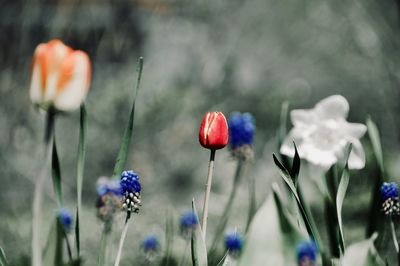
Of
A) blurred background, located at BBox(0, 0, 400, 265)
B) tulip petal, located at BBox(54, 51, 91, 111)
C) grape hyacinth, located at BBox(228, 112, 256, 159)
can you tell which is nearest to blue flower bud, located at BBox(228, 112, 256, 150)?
grape hyacinth, located at BBox(228, 112, 256, 159)

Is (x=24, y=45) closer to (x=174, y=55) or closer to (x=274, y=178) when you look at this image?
(x=174, y=55)

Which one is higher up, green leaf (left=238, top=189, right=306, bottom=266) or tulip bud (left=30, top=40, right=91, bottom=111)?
tulip bud (left=30, top=40, right=91, bottom=111)

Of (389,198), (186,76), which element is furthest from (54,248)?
(186,76)

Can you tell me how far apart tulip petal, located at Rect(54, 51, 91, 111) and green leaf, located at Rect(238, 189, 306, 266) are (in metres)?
0.16

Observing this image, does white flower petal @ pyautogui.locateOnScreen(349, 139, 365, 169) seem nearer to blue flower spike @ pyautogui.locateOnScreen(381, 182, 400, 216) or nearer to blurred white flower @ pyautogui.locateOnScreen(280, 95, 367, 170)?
blurred white flower @ pyautogui.locateOnScreen(280, 95, 367, 170)

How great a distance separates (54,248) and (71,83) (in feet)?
0.43

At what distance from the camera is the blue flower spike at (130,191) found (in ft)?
1.80

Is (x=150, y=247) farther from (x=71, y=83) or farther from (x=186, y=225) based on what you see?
(x=71, y=83)

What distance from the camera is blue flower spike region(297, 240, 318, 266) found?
0.44 m

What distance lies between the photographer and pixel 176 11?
6.23 ft

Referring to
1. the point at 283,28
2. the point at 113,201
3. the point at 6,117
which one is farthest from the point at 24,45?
the point at 113,201

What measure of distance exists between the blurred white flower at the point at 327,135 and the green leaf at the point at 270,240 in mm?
255

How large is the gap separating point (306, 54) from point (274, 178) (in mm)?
388

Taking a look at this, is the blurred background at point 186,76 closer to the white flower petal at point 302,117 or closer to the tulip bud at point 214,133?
Answer: the white flower petal at point 302,117
